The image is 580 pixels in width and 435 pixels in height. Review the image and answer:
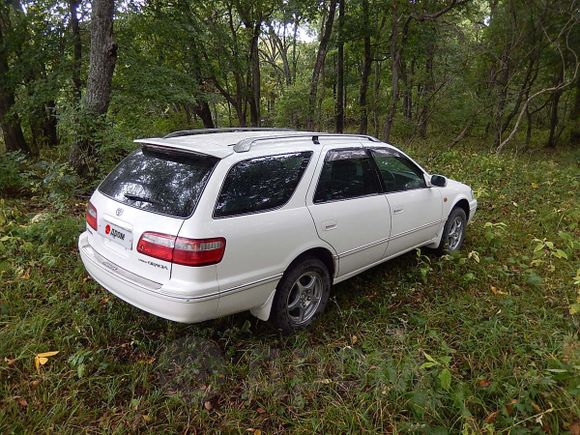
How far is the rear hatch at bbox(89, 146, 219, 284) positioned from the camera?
2533 mm

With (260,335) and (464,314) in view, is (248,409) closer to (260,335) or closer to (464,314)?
(260,335)

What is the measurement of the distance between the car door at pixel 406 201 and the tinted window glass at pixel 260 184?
3.84 feet

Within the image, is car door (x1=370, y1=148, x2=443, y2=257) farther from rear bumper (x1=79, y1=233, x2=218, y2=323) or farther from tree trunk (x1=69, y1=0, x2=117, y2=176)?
tree trunk (x1=69, y1=0, x2=117, y2=176)

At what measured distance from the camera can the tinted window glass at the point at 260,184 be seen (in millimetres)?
2639

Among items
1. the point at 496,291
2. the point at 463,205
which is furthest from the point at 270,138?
the point at 463,205

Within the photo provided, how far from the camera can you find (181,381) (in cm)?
264

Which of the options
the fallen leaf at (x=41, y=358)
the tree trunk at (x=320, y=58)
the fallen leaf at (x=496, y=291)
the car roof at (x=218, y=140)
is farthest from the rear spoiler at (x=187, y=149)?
the tree trunk at (x=320, y=58)

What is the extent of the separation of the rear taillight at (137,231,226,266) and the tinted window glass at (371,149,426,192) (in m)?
2.10

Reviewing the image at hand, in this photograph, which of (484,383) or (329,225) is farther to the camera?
(329,225)

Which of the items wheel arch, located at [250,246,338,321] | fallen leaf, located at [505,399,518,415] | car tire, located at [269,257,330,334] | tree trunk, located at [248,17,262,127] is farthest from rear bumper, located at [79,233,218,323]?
tree trunk, located at [248,17,262,127]

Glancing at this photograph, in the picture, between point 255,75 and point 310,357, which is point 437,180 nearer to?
point 310,357

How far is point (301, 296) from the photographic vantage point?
10.6ft

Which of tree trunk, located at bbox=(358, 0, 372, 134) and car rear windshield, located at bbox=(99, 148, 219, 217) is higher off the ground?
tree trunk, located at bbox=(358, 0, 372, 134)

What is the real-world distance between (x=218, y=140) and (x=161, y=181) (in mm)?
622
